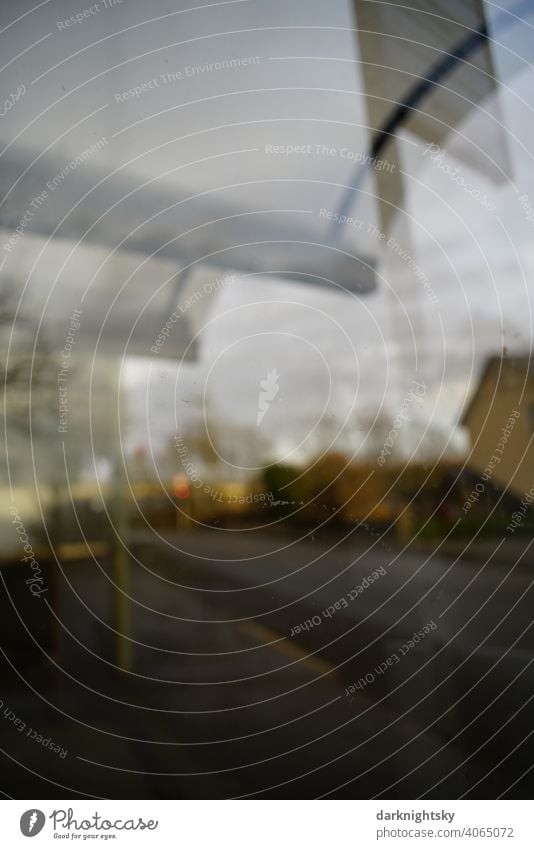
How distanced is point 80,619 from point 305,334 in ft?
1.47

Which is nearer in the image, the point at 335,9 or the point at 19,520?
the point at 19,520

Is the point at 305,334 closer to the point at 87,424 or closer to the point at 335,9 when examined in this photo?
the point at 87,424

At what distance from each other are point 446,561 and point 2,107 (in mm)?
819

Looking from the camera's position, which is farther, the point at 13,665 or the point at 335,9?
the point at 335,9

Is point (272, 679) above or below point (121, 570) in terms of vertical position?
below

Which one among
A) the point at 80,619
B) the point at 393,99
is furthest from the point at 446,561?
the point at 393,99

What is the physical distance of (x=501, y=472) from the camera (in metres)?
0.75

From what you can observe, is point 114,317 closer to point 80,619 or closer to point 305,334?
point 305,334

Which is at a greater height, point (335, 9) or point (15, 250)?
point (335, 9)

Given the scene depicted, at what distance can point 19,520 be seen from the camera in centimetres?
71

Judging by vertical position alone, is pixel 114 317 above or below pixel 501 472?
above

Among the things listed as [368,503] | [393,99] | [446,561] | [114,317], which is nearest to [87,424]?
[114,317]
